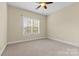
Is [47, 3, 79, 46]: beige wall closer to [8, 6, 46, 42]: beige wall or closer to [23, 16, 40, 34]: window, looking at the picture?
[23, 16, 40, 34]: window

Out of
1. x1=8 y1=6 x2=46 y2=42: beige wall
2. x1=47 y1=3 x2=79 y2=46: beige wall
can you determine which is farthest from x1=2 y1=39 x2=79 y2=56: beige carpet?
x1=8 y1=6 x2=46 y2=42: beige wall

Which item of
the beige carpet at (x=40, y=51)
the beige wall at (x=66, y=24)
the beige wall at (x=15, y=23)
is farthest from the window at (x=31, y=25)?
the beige carpet at (x=40, y=51)

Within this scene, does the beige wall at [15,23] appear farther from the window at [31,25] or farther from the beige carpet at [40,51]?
the beige carpet at [40,51]

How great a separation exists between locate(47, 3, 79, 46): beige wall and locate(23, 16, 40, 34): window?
45.0 inches

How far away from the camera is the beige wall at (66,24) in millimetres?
5141

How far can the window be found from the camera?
21.7ft

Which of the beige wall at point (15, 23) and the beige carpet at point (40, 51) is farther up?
the beige wall at point (15, 23)

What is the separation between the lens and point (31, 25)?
711 centimetres

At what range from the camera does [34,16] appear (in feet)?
23.6

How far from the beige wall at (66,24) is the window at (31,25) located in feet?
3.75

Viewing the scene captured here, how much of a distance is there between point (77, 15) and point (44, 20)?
137 inches

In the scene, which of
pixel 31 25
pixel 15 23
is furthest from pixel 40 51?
pixel 31 25

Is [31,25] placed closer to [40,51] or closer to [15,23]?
[15,23]

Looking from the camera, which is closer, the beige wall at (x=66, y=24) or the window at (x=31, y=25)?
the beige wall at (x=66, y=24)
